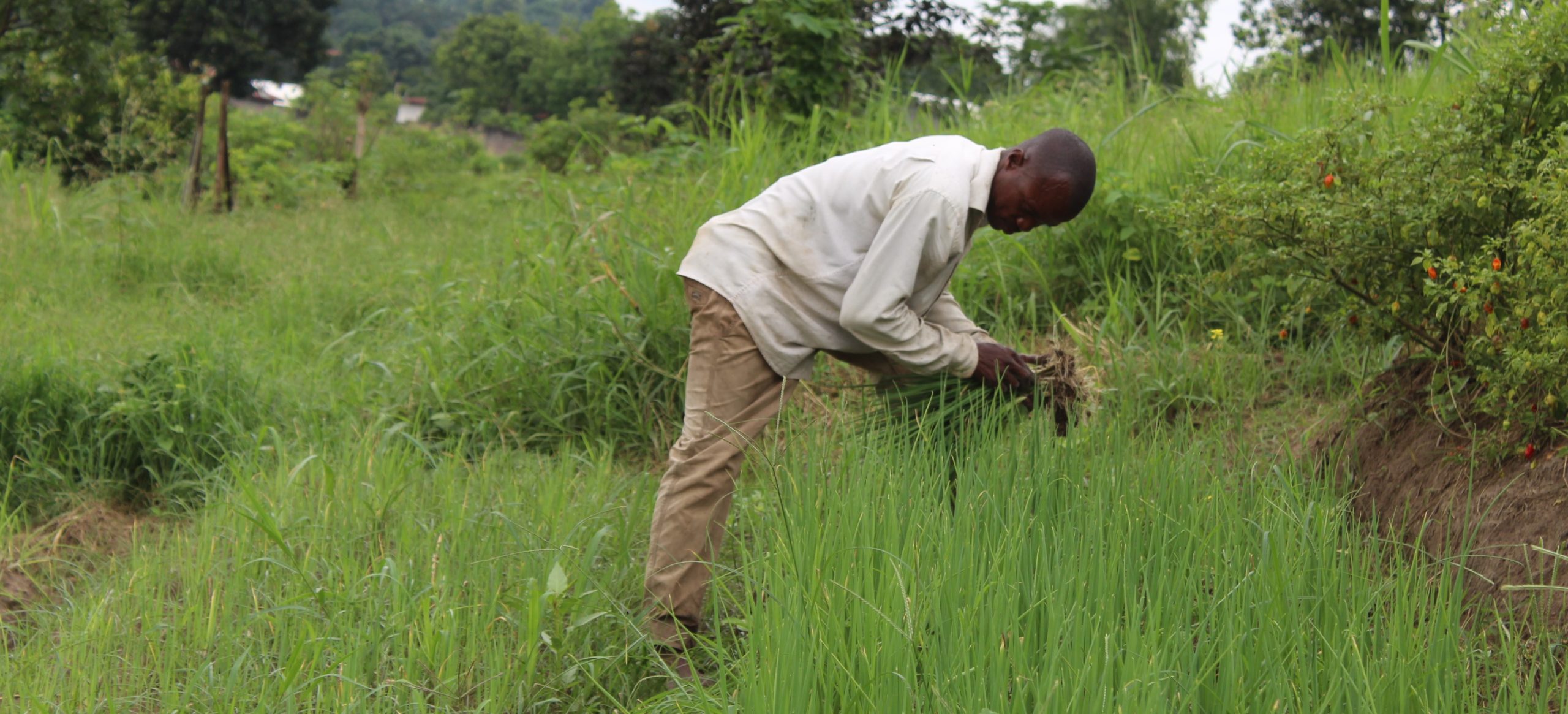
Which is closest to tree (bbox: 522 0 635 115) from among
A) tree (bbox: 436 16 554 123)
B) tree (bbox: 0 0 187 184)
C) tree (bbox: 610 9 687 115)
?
tree (bbox: 436 16 554 123)

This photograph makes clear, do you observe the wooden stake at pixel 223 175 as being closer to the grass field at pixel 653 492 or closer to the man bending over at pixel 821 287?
the grass field at pixel 653 492

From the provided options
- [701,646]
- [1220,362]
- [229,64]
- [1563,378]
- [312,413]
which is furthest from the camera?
[229,64]

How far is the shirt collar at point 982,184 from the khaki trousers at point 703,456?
67cm

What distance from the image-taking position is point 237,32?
3089 centimetres

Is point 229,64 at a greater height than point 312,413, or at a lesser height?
lesser

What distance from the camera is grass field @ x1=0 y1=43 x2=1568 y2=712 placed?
6.83ft

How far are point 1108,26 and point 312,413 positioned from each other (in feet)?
118

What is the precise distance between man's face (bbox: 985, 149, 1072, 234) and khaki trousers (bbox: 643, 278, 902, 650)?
0.71 meters

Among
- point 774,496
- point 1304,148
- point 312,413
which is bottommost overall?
point 312,413

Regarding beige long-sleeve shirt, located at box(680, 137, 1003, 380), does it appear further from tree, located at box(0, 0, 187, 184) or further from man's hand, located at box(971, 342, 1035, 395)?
tree, located at box(0, 0, 187, 184)

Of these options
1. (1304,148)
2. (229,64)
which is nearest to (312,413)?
(1304,148)

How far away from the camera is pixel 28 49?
1009cm

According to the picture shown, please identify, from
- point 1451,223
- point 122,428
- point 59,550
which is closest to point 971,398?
point 1451,223

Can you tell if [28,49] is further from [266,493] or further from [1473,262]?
[1473,262]
